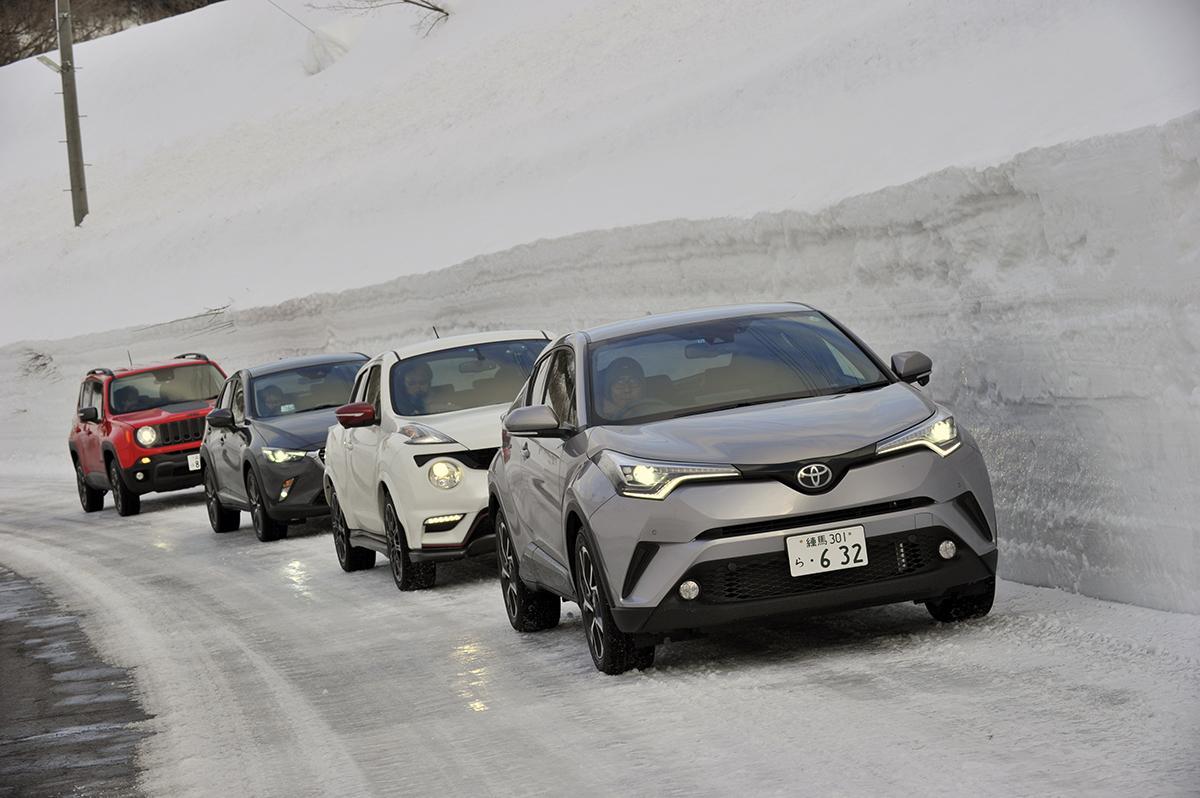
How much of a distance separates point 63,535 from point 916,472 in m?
15.4

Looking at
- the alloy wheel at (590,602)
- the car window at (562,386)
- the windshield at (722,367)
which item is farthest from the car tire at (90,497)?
the alloy wheel at (590,602)

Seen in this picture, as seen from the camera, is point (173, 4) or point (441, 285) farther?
point (173, 4)

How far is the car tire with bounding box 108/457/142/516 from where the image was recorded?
893 inches

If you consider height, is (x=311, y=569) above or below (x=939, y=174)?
below

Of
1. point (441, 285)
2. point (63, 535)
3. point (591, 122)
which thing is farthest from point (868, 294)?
point (591, 122)

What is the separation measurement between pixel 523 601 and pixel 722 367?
1908 millimetres

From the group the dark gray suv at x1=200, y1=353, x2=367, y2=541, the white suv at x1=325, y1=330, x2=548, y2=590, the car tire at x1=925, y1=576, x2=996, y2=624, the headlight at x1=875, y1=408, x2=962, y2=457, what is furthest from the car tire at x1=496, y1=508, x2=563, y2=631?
the dark gray suv at x1=200, y1=353, x2=367, y2=541

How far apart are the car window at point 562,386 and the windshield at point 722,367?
0.18 metres

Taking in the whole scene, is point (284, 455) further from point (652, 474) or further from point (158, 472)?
point (652, 474)

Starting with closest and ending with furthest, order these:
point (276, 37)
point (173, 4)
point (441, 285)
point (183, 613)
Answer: point (183, 613)
point (441, 285)
point (276, 37)
point (173, 4)

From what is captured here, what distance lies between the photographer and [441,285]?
31.0 meters

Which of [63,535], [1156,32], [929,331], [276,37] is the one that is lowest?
[63,535]

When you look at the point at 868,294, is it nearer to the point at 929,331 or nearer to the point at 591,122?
the point at 929,331

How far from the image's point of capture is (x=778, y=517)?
747cm
